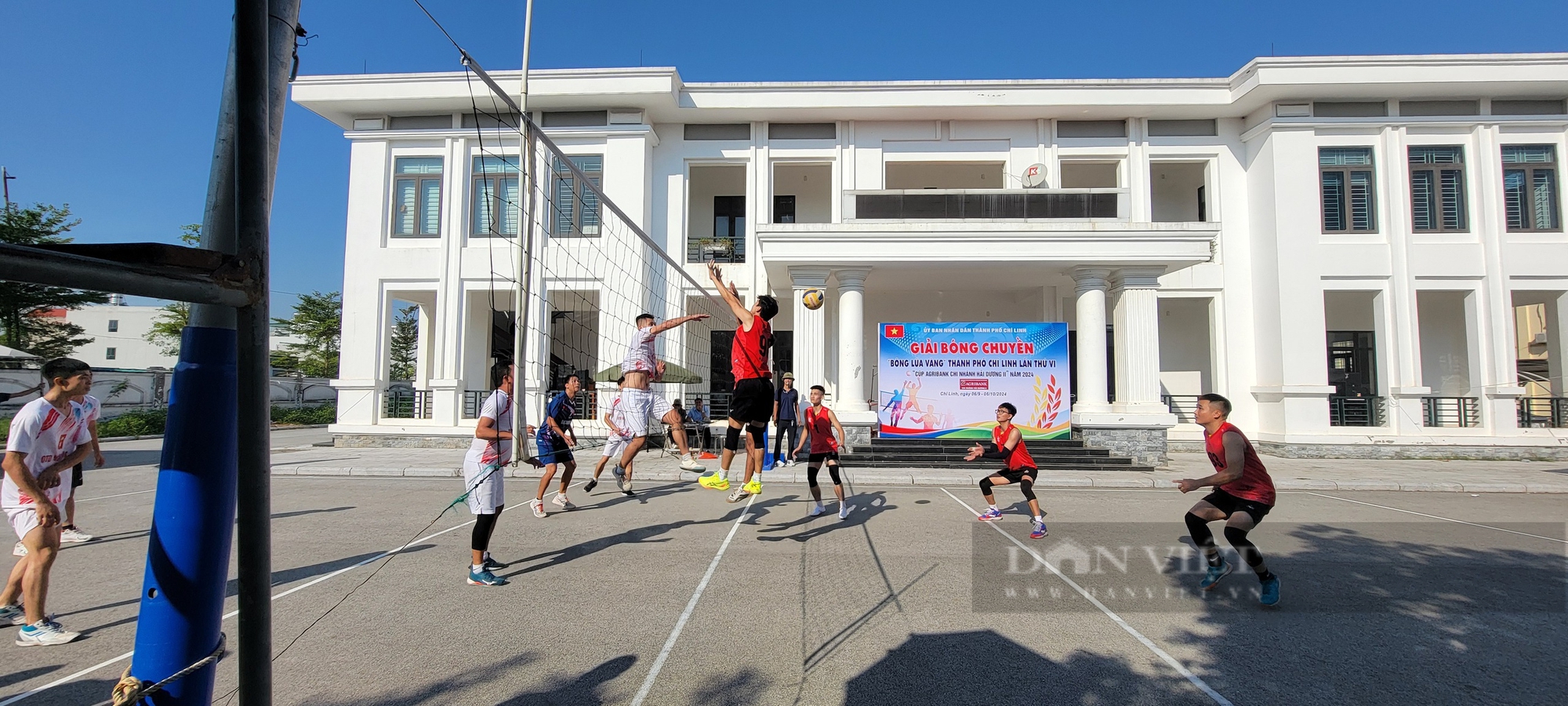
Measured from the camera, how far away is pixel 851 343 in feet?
44.1

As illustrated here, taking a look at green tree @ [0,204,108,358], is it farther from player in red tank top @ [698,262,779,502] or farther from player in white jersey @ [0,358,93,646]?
player in red tank top @ [698,262,779,502]

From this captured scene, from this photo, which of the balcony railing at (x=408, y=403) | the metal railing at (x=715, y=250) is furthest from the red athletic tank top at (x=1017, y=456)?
the balcony railing at (x=408, y=403)

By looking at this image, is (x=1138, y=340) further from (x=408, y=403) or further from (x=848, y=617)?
(x=408, y=403)

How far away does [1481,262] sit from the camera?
15703 mm

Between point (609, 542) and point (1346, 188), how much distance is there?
18751mm

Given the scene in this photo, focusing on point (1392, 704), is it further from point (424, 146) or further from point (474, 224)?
point (424, 146)

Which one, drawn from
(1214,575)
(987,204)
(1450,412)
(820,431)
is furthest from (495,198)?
(1450,412)

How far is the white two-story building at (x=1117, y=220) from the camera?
14156 millimetres

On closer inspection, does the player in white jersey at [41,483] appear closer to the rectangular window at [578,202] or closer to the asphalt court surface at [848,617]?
the asphalt court surface at [848,617]

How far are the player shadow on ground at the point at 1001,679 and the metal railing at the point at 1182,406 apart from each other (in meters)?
15.7

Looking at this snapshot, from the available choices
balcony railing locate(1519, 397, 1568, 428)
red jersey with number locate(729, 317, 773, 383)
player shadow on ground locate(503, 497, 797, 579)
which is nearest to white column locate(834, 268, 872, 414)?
player shadow on ground locate(503, 497, 797, 579)

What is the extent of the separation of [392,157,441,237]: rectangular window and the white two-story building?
6cm

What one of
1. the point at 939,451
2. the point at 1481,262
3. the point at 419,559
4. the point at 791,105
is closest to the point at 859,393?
the point at 939,451

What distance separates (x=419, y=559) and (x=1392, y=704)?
6.39 m
